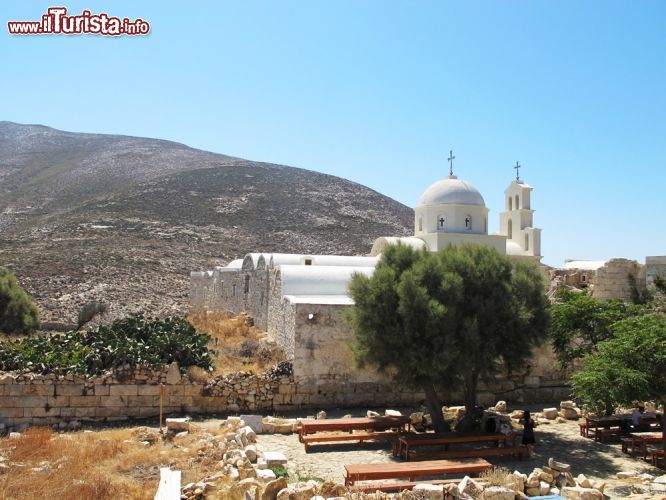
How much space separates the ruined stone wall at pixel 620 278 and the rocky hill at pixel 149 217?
21.0 m

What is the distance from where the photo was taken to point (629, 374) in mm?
9289

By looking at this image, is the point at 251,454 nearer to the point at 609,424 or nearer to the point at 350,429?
the point at 350,429

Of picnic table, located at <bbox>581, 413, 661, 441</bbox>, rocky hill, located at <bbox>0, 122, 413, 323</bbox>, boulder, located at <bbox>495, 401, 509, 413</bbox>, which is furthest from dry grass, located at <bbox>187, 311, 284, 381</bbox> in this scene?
rocky hill, located at <bbox>0, 122, 413, 323</bbox>

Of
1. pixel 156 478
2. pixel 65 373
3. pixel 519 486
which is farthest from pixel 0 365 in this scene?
pixel 519 486

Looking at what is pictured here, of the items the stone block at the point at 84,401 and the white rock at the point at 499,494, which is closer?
the white rock at the point at 499,494

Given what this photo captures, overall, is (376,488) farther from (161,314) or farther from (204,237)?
(204,237)

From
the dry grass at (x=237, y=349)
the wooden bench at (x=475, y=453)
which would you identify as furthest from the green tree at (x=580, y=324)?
the dry grass at (x=237, y=349)

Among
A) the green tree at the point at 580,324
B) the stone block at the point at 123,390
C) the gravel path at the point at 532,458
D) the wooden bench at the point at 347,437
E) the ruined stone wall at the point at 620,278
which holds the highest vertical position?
the ruined stone wall at the point at 620,278

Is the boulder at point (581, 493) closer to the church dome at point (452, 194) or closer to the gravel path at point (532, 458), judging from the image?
the gravel path at point (532, 458)

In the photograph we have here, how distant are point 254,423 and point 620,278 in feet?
57.3

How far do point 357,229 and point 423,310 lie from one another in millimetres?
53344

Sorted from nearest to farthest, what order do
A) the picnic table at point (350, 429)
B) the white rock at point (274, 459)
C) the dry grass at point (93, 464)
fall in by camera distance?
1. the dry grass at point (93, 464)
2. the white rock at point (274, 459)
3. the picnic table at point (350, 429)

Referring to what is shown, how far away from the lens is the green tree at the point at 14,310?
2373cm

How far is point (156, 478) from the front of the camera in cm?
902
